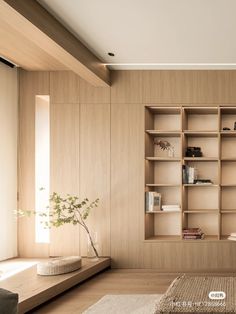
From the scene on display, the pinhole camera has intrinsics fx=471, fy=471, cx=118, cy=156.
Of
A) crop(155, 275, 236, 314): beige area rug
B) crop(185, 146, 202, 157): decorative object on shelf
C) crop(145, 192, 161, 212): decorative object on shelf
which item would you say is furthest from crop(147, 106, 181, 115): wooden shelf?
crop(155, 275, 236, 314): beige area rug

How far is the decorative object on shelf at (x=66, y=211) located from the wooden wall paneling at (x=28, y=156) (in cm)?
18

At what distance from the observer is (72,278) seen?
4887 mm

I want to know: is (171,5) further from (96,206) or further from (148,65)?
(96,206)

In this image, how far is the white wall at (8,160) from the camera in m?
5.96

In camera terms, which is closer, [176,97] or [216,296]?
[216,296]

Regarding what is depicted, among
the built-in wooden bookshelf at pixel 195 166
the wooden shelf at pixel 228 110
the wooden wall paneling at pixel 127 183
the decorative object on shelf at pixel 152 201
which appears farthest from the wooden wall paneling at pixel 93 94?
the wooden shelf at pixel 228 110

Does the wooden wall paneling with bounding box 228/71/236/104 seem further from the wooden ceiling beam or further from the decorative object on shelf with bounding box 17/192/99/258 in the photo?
the decorative object on shelf with bounding box 17/192/99/258

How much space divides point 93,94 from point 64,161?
97 centimetres

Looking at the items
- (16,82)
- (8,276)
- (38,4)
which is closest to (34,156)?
(16,82)

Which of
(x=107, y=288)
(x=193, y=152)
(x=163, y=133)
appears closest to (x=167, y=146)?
(x=163, y=133)

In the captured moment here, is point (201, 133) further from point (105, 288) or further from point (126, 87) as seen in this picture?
point (105, 288)

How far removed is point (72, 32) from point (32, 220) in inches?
106

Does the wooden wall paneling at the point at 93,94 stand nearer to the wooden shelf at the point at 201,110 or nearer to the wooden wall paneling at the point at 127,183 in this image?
the wooden wall paneling at the point at 127,183

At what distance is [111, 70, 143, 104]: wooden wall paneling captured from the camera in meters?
6.21
